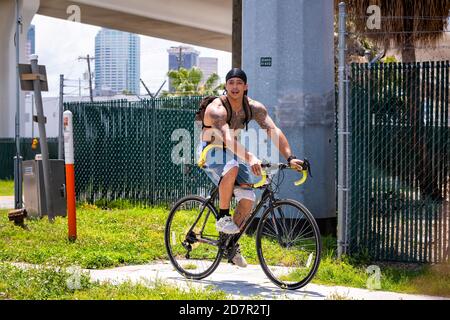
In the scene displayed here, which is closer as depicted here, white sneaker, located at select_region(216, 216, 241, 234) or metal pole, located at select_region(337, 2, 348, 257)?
white sneaker, located at select_region(216, 216, 241, 234)

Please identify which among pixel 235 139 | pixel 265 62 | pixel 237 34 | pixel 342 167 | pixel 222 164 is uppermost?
pixel 237 34

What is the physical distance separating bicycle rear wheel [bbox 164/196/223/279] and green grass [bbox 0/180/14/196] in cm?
1564

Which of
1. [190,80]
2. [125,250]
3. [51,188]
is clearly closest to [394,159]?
[125,250]

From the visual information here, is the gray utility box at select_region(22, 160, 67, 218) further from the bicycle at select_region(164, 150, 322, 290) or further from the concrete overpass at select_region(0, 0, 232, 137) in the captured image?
the concrete overpass at select_region(0, 0, 232, 137)

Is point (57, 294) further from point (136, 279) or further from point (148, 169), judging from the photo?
point (148, 169)

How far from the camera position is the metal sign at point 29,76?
1255cm

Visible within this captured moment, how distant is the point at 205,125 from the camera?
7.73 meters

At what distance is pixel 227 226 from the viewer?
25.4 feet

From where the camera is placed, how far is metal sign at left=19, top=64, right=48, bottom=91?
41.2 ft

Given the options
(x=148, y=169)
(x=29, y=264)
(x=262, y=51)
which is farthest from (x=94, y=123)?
(x=29, y=264)

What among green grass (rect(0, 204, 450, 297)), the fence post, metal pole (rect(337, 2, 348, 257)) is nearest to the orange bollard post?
the fence post

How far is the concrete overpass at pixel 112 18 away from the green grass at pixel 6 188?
30.1 feet

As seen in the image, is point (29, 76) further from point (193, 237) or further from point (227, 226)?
point (227, 226)

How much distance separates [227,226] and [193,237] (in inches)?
26.1
